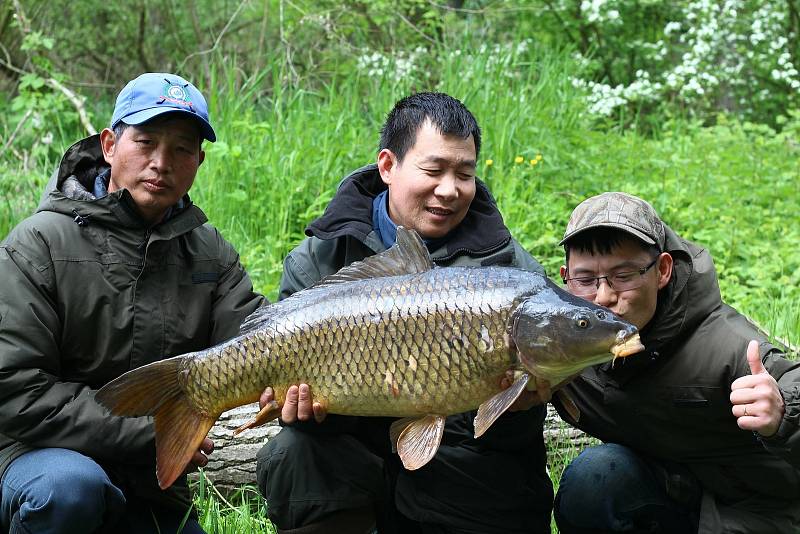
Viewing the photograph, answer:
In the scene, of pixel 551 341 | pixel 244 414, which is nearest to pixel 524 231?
pixel 244 414

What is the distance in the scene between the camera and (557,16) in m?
9.73

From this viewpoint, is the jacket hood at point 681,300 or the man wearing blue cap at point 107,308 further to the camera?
the jacket hood at point 681,300

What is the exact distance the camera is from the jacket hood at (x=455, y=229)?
3.01m

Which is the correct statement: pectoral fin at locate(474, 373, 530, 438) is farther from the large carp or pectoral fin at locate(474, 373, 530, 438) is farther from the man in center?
the man in center

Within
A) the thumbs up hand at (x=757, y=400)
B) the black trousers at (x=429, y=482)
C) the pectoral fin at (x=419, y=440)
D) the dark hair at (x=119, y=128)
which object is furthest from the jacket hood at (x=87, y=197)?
Answer: the thumbs up hand at (x=757, y=400)

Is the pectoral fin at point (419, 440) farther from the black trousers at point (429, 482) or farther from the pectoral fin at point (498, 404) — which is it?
the black trousers at point (429, 482)

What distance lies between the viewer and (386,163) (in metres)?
3.19

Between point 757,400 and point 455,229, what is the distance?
1040 millimetres

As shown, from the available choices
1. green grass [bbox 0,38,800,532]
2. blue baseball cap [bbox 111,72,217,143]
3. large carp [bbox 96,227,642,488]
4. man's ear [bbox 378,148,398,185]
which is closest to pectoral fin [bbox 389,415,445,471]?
large carp [bbox 96,227,642,488]

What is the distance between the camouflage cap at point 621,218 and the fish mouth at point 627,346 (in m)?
0.49

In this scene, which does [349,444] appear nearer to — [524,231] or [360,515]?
[360,515]

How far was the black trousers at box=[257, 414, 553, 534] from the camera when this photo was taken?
2.85 meters

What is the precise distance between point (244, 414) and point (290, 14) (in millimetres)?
5363

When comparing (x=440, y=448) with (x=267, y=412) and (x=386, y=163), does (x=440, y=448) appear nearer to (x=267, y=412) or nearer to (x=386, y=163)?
(x=267, y=412)
